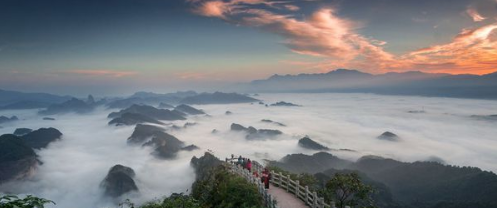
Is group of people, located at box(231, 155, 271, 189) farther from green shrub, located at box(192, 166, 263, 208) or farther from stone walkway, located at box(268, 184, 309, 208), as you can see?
green shrub, located at box(192, 166, 263, 208)

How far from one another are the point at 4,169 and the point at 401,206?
23078 cm

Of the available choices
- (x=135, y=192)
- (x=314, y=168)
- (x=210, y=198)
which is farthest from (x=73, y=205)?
(x=210, y=198)

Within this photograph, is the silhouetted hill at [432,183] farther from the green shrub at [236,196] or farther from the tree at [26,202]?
the tree at [26,202]

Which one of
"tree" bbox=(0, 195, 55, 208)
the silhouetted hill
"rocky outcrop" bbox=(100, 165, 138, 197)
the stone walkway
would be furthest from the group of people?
"rocky outcrop" bbox=(100, 165, 138, 197)

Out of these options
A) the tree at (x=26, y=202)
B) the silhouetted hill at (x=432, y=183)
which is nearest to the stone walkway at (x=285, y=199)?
the tree at (x=26, y=202)

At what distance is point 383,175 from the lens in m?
190

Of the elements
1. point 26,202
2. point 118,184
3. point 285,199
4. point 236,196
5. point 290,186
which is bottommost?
point 118,184

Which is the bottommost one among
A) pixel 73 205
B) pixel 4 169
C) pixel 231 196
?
pixel 73 205

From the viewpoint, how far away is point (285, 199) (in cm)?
2228

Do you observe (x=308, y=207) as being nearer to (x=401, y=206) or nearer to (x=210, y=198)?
(x=210, y=198)

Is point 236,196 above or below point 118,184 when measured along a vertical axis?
above

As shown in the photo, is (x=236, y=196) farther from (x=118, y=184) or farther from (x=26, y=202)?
(x=118, y=184)

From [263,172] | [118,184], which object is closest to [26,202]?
[263,172]

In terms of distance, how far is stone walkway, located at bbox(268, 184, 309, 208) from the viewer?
20797mm
